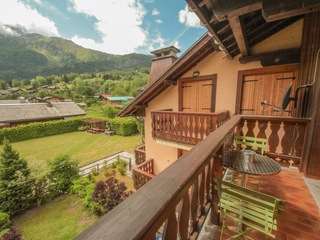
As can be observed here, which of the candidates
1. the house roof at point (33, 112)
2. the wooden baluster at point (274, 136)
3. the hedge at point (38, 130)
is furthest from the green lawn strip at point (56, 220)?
the house roof at point (33, 112)

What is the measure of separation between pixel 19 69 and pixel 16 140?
366 ft

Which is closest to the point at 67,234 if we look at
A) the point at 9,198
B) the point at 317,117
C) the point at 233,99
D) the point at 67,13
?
the point at 9,198

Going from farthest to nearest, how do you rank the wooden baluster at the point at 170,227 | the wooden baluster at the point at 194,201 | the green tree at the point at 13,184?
the green tree at the point at 13,184 → the wooden baluster at the point at 194,201 → the wooden baluster at the point at 170,227

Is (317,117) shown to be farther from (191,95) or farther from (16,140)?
(16,140)

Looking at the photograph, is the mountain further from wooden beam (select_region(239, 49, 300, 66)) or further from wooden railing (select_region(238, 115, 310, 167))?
wooden railing (select_region(238, 115, 310, 167))

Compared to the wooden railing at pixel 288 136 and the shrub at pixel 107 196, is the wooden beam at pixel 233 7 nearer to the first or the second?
the wooden railing at pixel 288 136

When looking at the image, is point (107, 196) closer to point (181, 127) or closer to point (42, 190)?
point (42, 190)

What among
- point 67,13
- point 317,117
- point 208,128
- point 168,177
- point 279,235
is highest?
point 67,13

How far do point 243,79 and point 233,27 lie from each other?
2686 millimetres

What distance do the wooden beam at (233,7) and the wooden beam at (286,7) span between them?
17 centimetres

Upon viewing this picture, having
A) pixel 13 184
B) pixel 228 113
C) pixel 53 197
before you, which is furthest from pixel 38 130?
pixel 228 113

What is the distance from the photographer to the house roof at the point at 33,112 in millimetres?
19781

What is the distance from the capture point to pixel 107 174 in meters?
9.55

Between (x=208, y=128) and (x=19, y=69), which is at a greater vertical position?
(x=19, y=69)
